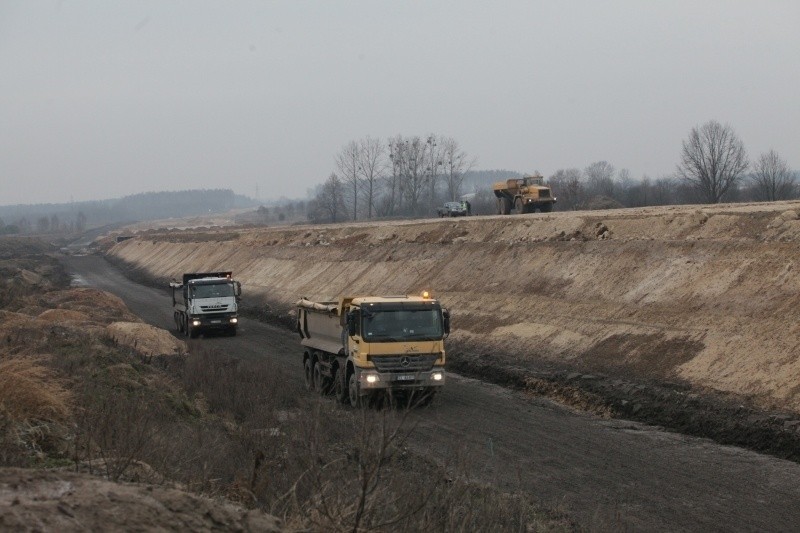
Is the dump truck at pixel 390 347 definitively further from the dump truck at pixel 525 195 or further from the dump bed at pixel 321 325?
the dump truck at pixel 525 195

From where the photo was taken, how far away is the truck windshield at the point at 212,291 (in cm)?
3669

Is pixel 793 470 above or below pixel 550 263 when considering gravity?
below

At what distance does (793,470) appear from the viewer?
1484cm

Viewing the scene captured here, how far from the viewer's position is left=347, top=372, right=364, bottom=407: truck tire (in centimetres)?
1923

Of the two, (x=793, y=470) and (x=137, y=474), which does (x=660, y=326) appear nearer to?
(x=793, y=470)

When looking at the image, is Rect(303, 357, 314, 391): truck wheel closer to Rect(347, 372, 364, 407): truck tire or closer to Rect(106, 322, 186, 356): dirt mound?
Rect(347, 372, 364, 407): truck tire

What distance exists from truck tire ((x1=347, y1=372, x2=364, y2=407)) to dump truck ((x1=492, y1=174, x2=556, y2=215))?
37.8 meters

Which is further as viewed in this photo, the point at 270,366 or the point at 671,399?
the point at 270,366

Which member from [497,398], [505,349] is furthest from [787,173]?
[497,398]

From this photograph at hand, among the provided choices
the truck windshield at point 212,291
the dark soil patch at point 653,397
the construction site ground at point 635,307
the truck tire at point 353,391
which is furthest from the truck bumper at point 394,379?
the truck windshield at point 212,291

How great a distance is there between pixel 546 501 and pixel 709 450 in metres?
5.48

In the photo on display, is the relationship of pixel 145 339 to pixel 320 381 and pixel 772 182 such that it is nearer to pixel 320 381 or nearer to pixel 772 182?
pixel 320 381

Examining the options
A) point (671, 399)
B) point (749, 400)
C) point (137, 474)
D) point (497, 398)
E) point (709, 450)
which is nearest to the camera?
point (137, 474)

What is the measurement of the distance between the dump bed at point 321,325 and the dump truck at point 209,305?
12.6 metres
